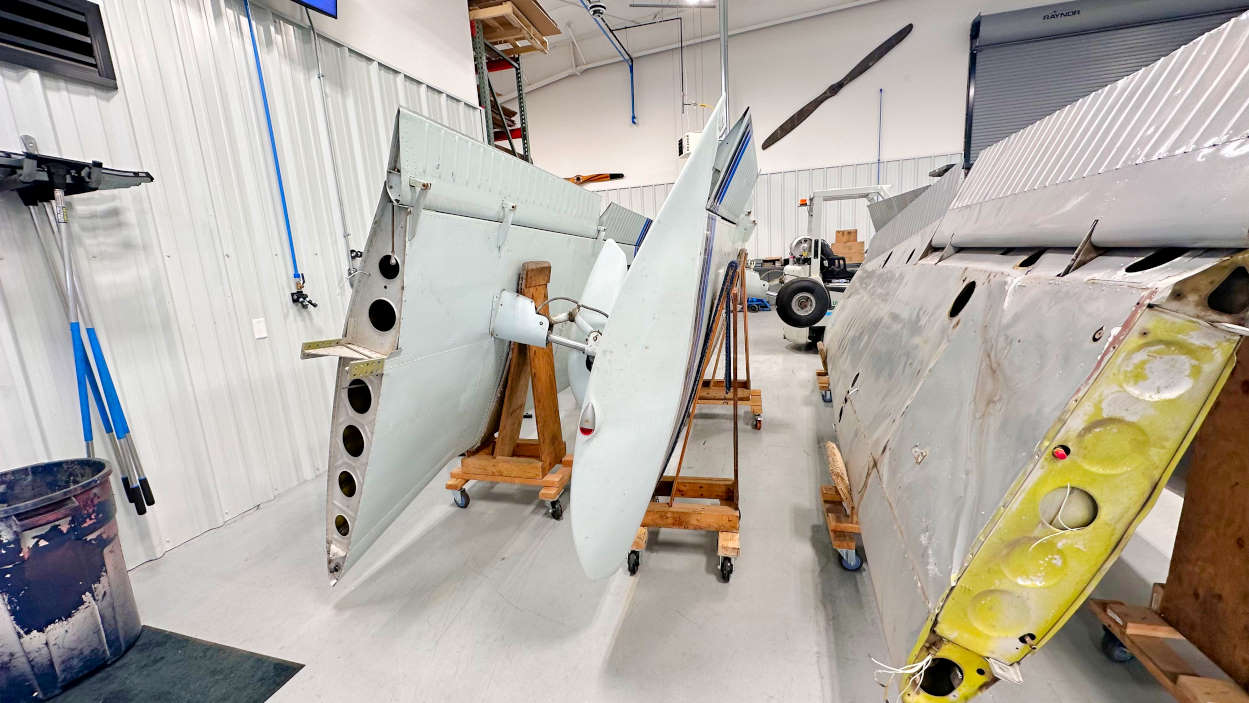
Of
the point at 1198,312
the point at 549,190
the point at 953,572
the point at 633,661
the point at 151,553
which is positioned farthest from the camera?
the point at 549,190

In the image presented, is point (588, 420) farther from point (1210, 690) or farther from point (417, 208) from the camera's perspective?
point (1210, 690)

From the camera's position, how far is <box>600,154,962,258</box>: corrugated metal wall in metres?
Answer: 7.27

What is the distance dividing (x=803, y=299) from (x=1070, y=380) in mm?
4141

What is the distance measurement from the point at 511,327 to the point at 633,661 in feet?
4.20

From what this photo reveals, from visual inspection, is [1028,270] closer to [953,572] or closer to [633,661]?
[953,572]

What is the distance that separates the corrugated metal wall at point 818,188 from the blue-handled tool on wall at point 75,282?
6880 millimetres

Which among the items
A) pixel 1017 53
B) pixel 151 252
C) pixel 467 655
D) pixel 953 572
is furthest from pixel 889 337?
pixel 1017 53

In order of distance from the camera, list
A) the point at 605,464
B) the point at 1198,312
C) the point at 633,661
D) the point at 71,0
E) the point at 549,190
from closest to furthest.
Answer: the point at 1198,312, the point at 605,464, the point at 633,661, the point at 71,0, the point at 549,190

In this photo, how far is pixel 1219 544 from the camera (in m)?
1.04

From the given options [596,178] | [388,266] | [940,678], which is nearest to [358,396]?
[388,266]

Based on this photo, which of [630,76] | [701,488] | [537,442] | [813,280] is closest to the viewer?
[701,488]

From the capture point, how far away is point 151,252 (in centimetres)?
194

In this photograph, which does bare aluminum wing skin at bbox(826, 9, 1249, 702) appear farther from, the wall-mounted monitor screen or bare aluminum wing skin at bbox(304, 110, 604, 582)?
the wall-mounted monitor screen

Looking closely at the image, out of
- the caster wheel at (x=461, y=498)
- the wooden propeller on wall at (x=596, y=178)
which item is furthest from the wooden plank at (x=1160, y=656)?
the wooden propeller on wall at (x=596, y=178)
